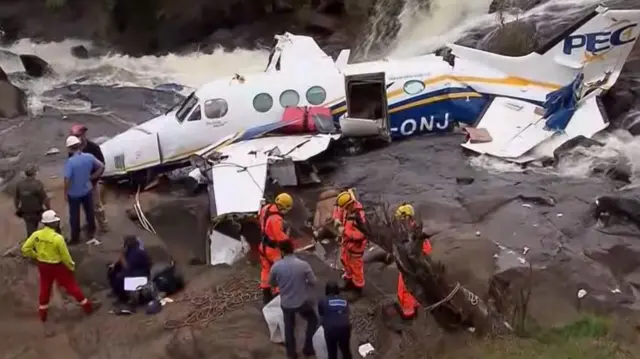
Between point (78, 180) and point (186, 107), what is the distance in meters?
4.19

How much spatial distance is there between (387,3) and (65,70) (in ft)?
33.8

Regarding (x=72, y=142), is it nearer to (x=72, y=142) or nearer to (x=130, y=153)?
(x=72, y=142)

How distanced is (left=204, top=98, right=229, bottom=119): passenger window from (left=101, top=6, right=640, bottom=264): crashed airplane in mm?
19

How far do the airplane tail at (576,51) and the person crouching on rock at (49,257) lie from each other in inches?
388

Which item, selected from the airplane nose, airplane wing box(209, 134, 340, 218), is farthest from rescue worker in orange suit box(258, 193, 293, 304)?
the airplane nose

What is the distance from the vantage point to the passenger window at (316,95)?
58.5ft

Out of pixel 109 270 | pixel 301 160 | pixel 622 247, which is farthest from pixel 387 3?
pixel 109 270

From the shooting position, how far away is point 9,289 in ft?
42.2

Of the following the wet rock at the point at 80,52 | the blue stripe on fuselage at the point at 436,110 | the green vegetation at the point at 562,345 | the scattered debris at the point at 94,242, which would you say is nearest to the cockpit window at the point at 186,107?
the scattered debris at the point at 94,242

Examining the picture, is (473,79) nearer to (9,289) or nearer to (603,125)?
(603,125)

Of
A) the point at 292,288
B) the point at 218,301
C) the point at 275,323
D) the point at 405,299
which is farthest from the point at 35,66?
the point at 292,288

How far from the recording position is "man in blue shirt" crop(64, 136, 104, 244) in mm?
13609

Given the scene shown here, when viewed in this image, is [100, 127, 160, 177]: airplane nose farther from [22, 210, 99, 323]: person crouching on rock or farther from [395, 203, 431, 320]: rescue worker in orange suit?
[395, 203, 431, 320]: rescue worker in orange suit

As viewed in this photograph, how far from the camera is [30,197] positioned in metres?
13.5
